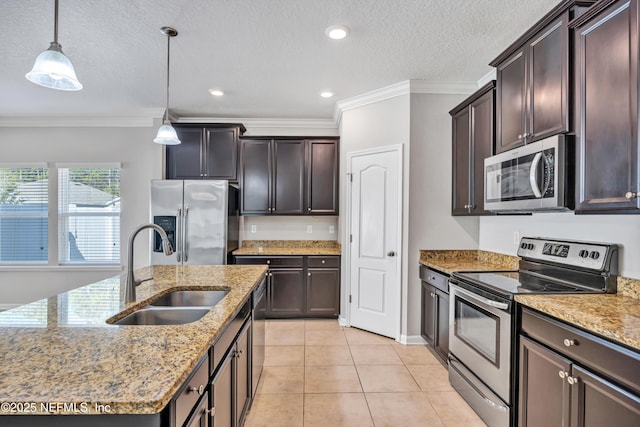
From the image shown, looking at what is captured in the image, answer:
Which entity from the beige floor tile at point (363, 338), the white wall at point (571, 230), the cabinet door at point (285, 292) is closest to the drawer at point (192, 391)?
the white wall at point (571, 230)

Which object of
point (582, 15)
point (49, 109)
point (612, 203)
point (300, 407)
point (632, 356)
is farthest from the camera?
point (49, 109)

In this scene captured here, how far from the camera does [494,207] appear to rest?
8.01 ft

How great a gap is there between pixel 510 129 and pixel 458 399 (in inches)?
79.3

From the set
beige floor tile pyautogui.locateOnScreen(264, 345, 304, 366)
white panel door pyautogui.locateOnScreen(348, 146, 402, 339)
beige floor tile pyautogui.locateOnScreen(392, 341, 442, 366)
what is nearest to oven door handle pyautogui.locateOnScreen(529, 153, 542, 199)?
white panel door pyautogui.locateOnScreen(348, 146, 402, 339)

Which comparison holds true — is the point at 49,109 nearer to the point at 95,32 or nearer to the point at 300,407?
the point at 95,32

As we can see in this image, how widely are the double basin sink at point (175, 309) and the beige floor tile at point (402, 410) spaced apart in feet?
4.42

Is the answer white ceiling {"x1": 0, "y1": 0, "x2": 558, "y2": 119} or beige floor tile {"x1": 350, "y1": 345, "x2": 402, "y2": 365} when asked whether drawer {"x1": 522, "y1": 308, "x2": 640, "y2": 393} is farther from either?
white ceiling {"x1": 0, "y1": 0, "x2": 558, "y2": 119}

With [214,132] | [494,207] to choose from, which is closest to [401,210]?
[494,207]

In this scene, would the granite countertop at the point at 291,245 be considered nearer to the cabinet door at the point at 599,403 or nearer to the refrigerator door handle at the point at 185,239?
the refrigerator door handle at the point at 185,239

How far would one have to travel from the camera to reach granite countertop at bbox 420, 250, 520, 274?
2.87 metres

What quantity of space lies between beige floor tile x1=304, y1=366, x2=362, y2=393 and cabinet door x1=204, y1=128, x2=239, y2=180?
2.69m

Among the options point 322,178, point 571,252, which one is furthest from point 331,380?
point 322,178

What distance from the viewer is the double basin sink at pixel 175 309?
1664 mm

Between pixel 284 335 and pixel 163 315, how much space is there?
2086 millimetres
